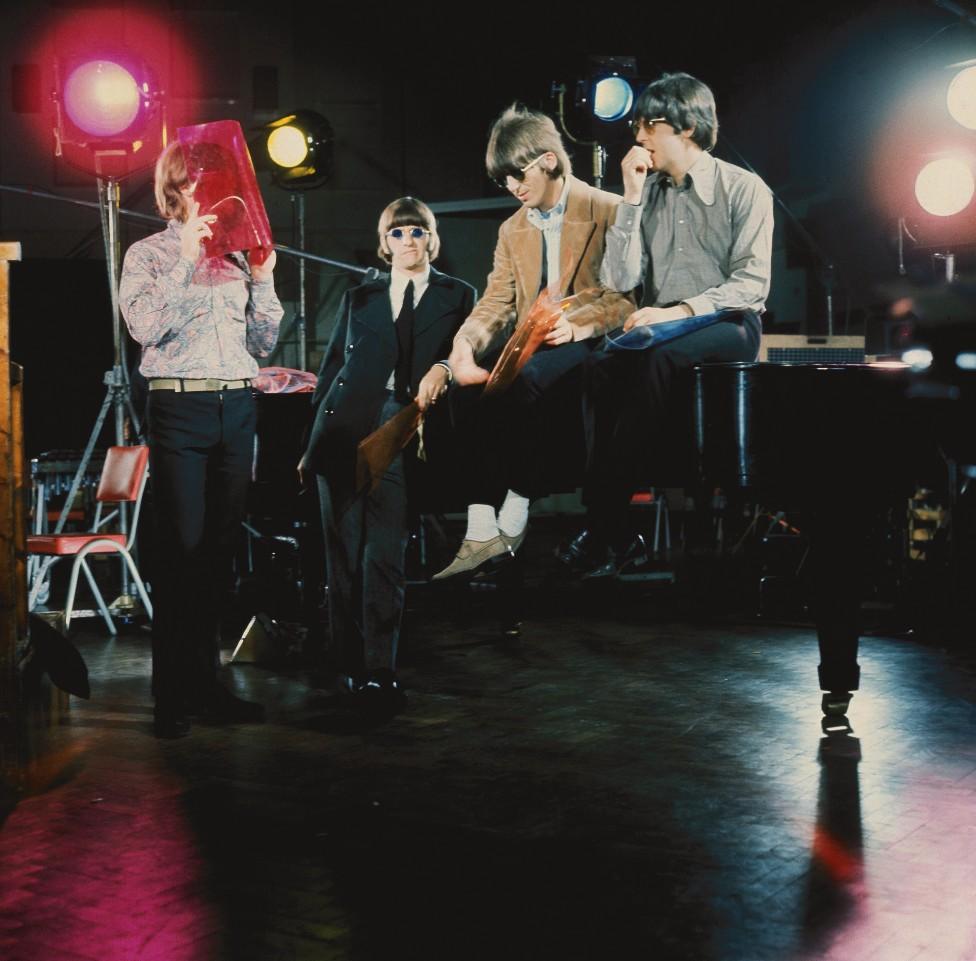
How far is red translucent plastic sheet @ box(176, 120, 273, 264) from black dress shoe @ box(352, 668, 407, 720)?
4.93 ft

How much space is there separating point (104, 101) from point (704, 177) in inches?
135

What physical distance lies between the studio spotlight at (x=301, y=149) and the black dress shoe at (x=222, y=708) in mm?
3968

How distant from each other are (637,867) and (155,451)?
2152mm

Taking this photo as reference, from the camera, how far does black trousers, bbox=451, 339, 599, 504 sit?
4.11 m

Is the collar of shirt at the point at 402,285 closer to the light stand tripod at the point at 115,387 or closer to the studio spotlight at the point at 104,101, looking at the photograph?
the studio spotlight at the point at 104,101

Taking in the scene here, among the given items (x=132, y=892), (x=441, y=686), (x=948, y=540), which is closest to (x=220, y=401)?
(x=441, y=686)

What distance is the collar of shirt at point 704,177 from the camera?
3.96m

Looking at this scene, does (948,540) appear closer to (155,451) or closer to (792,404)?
(792,404)

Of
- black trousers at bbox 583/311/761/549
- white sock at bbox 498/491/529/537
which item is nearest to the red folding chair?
white sock at bbox 498/491/529/537

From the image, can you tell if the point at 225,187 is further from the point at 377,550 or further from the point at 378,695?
the point at 378,695

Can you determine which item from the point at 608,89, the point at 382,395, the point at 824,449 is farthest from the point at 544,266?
the point at 608,89

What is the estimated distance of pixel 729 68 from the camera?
1150cm

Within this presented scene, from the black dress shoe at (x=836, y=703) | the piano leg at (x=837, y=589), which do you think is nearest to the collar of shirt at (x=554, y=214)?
the piano leg at (x=837, y=589)

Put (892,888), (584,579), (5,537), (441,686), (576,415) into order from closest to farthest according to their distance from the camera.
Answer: (892,888)
(5,537)
(576,415)
(441,686)
(584,579)
